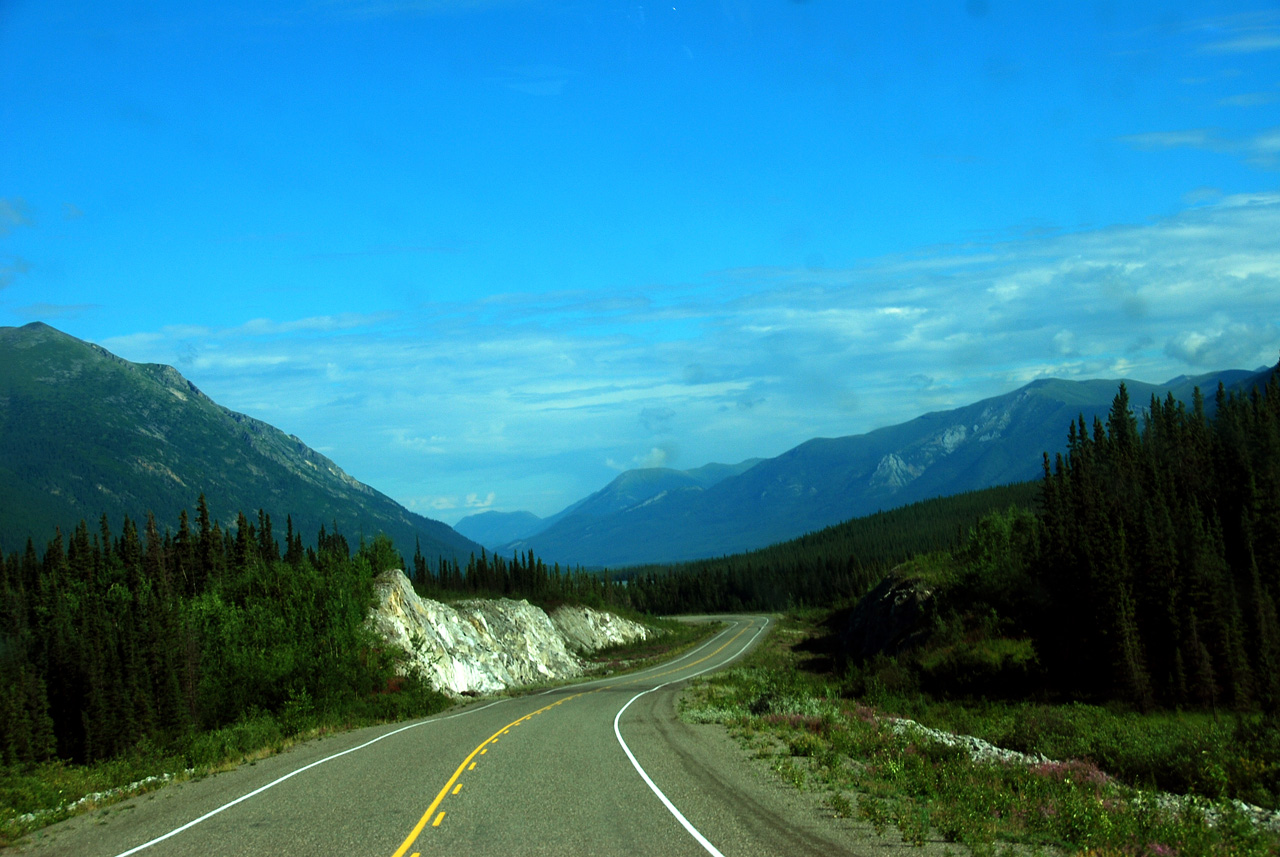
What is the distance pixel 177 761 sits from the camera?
2155cm

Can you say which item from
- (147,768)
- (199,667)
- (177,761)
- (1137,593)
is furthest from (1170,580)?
(199,667)

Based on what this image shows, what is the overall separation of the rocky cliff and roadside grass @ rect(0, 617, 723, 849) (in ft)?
21.5

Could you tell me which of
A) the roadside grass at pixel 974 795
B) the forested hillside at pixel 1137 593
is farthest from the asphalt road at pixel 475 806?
the forested hillside at pixel 1137 593

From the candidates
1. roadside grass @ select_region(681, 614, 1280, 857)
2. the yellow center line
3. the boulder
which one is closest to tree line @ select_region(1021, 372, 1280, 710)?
the boulder

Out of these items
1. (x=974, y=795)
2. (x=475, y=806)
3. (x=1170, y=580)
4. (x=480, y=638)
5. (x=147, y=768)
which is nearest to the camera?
(x=475, y=806)

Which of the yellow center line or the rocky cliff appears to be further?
the rocky cliff

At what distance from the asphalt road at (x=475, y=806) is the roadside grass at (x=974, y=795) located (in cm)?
126

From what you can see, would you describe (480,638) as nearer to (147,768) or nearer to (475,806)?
(147,768)

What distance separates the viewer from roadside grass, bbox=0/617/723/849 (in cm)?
1591

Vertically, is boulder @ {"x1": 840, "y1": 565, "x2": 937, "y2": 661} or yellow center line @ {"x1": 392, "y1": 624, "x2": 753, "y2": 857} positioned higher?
yellow center line @ {"x1": 392, "y1": 624, "x2": 753, "y2": 857}

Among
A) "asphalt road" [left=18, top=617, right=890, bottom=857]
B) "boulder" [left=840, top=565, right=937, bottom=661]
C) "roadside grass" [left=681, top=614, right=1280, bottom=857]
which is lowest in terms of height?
"boulder" [left=840, top=565, right=937, bottom=661]

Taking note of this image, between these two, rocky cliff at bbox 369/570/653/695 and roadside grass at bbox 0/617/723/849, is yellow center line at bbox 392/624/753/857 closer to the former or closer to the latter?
roadside grass at bbox 0/617/723/849

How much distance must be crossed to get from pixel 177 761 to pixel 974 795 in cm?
1865

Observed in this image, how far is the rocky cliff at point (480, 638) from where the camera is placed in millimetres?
50031
